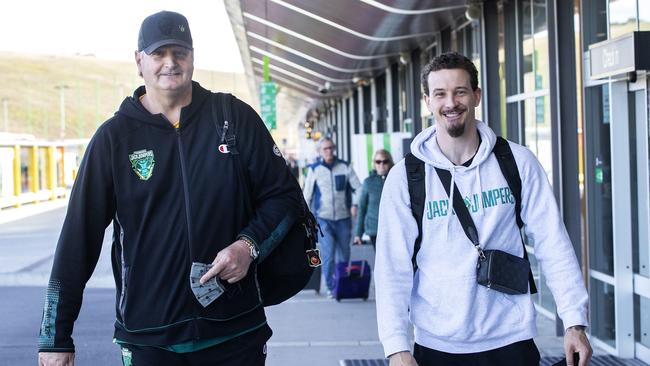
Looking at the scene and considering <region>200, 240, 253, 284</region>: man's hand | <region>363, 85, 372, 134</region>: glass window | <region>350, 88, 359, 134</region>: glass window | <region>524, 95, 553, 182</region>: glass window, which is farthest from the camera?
<region>350, 88, 359, 134</region>: glass window

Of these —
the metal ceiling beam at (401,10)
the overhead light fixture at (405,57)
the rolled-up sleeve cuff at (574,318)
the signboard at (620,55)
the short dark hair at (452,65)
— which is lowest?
the rolled-up sleeve cuff at (574,318)

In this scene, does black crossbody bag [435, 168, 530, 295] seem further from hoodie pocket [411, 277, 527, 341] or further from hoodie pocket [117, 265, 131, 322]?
hoodie pocket [117, 265, 131, 322]

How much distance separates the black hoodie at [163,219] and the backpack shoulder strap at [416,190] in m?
0.42

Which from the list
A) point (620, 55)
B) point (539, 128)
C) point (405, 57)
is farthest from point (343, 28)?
point (620, 55)

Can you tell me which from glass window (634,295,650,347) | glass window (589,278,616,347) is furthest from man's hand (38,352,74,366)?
glass window (589,278,616,347)

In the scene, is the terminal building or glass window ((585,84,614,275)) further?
glass window ((585,84,614,275))

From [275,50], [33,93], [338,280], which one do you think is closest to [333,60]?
[275,50]

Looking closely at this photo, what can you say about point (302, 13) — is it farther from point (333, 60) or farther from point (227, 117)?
point (227, 117)

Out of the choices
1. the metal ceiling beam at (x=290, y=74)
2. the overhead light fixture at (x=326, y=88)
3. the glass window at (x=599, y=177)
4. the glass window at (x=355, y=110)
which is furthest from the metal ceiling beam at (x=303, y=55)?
the glass window at (x=599, y=177)

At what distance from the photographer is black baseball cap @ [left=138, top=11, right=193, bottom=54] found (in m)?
3.24

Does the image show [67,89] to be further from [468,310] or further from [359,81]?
[468,310]

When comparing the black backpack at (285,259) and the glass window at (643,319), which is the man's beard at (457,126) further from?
the glass window at (643,319)

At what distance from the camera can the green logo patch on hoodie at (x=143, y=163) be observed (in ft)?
10.6

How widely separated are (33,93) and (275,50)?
488 feet
